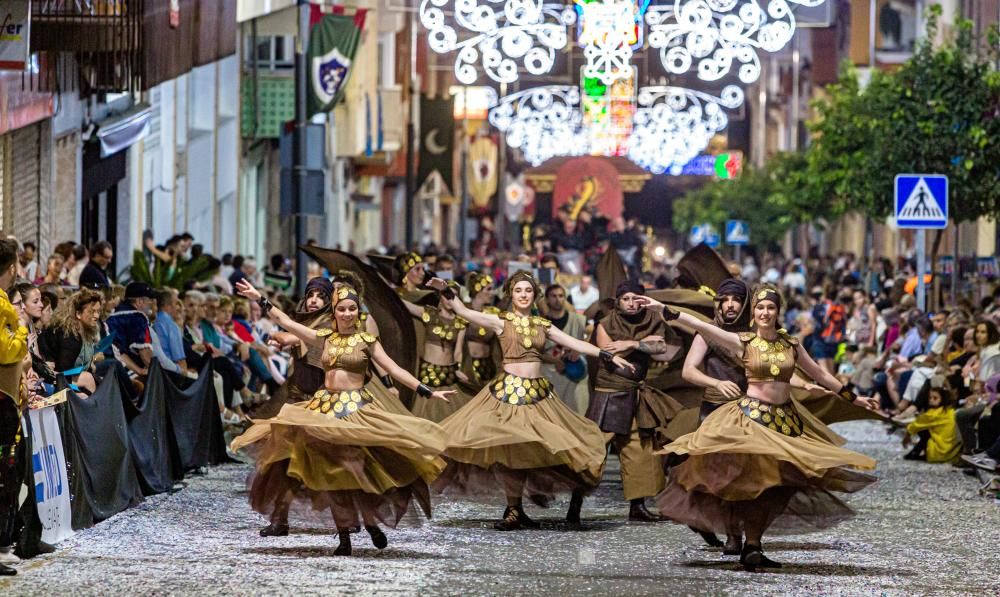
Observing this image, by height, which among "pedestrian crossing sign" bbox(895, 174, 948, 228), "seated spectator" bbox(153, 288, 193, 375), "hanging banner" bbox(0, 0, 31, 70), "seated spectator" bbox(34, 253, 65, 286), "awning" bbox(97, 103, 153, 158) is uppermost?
"hanging banner" bbox(0, 0, 31, 70)

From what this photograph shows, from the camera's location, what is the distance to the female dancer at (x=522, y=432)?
1356 cm

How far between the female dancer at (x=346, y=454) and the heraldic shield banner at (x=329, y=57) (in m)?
22.9

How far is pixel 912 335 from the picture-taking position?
2498 cm

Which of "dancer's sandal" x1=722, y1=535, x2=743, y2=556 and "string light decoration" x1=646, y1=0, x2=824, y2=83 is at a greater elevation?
"string light decoration" x1=646, y1=0, x2=824, y2=83

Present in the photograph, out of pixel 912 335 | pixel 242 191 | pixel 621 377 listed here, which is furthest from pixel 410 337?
pixel 242 191

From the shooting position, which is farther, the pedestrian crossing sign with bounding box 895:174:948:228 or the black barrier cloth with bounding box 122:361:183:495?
A: the pedestrian crossing sign with bounding box 895:174:948:228

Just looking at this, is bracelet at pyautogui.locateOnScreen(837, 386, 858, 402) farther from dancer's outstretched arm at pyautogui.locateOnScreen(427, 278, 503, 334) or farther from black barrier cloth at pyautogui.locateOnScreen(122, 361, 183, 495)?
black barrier cloth at pyautogui.locateOnScreen(122, 361, 183, 495)

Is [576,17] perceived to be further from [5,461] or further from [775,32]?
[5,461]

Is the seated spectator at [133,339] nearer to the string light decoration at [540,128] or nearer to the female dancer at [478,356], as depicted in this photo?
the female dancer at [478,356]

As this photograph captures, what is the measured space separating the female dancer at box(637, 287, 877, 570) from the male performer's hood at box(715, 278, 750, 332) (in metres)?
Result: 1.22

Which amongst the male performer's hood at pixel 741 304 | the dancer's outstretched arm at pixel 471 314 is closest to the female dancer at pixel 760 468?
the male performer's hood at pixel 741 304

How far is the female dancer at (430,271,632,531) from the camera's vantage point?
44.5 feet

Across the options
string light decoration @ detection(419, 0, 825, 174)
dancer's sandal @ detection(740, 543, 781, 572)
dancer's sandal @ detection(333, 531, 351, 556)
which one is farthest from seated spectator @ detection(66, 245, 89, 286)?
dancer's sandal @ detection(740, 543, 781, 572)

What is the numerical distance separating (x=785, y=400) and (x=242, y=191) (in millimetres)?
29485
